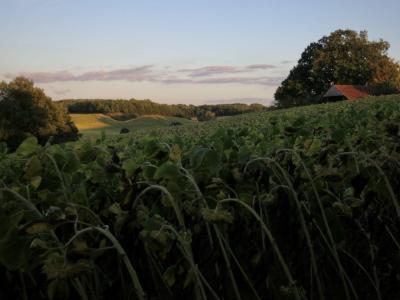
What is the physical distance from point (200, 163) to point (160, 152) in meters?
0.26

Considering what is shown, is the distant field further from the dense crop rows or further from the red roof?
the dense crop rows

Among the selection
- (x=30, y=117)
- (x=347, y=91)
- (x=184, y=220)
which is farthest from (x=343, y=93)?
(x=184, y=220)

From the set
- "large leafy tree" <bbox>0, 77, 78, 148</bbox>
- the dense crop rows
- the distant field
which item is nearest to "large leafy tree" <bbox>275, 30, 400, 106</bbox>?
the distant field

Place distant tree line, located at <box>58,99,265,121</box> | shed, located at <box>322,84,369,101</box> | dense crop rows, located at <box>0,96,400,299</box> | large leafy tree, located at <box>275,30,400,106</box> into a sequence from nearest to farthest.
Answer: dense crop rows, located at <box>0,96,400,299</box> < shed, located at <box>322,84,369,101</box> < large leafy tree, located at <box>275,30,400,106</box> < distant tree line, located at <box>58,99,265,121</box>

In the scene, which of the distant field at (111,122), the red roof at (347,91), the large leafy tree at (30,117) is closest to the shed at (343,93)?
the red roof at (347,91)

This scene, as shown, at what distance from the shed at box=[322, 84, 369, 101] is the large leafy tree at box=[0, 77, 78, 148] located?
36.3 meters

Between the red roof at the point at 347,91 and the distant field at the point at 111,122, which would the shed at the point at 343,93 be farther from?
the distant field at the point at 111,122

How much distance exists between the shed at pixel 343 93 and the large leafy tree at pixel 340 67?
19.5ft

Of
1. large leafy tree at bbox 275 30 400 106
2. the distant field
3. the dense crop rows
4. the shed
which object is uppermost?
large leafy tree at bbox 275 30 400 106

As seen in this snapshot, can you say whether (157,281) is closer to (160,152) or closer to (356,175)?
(160,152)

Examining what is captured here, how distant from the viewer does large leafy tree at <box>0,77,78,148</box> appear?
229 ft

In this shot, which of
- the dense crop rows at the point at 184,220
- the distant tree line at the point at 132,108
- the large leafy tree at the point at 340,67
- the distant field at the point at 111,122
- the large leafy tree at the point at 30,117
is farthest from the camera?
the distant tree line at the point at 132,108

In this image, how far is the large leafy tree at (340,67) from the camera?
81.9m

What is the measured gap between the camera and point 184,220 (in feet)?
6.86
